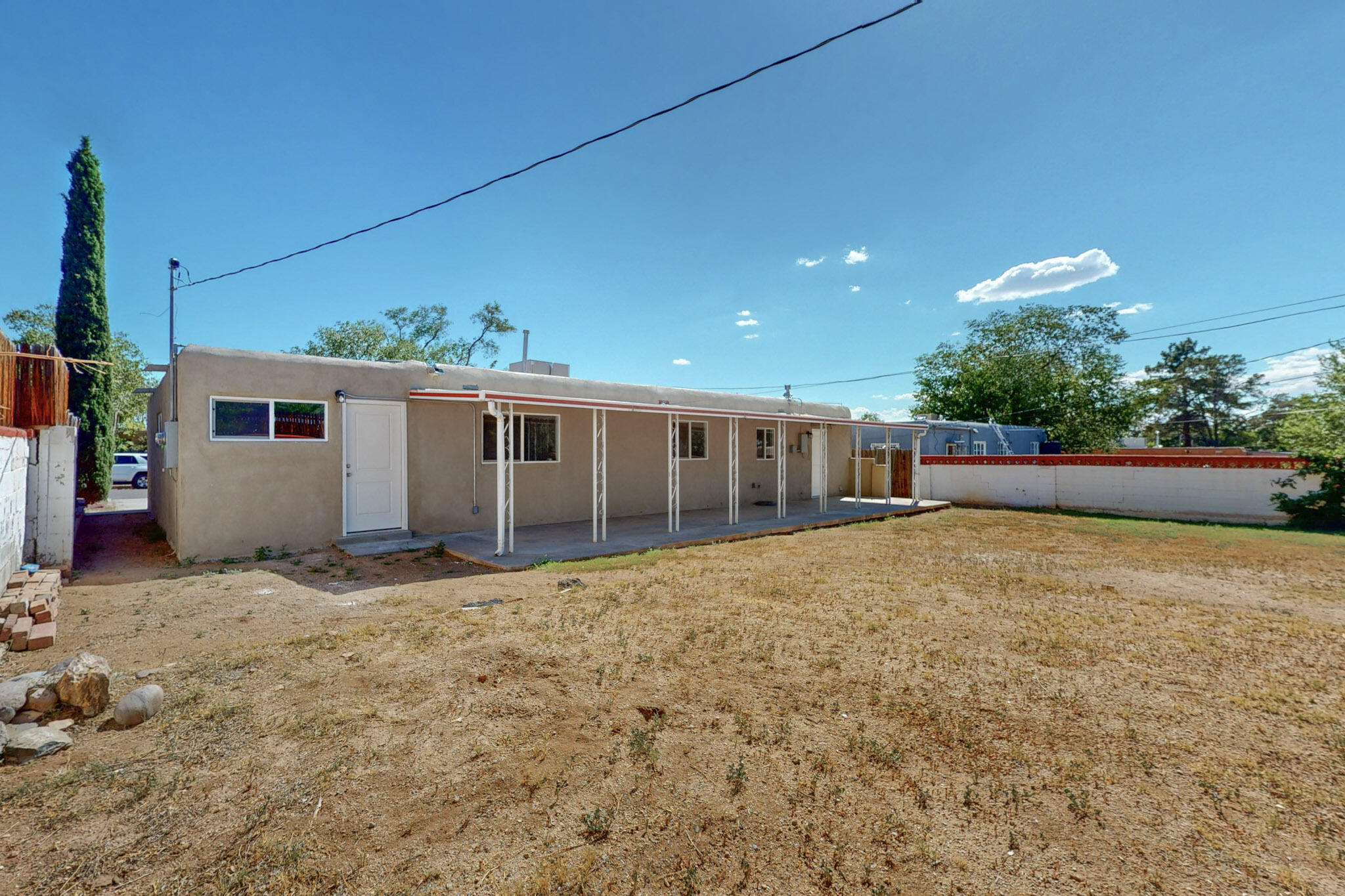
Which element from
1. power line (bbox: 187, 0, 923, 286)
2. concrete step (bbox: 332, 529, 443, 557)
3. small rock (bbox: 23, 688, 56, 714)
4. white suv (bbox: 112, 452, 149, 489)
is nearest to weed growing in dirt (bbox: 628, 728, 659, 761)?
small rock (bbox: 23, 688, 56, 714)

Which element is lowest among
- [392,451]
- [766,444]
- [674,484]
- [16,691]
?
[16,691]

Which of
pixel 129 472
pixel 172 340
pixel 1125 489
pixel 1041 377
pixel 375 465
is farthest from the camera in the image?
pixel 1041 377

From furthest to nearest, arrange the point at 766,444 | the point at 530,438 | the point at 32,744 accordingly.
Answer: the point at 766,444 < the point at 530,438 < the point at 32,744

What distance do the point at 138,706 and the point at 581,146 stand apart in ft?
20.7

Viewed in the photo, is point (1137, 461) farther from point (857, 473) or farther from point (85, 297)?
point (85, 297)

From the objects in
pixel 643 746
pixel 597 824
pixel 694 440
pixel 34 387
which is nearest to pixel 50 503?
pixel 34 387

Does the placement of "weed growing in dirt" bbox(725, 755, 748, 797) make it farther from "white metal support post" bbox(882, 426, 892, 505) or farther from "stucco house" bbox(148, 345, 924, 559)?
"white metal support post" bbox(882, 426, 892, 505)

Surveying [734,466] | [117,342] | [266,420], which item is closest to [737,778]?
[266,420]

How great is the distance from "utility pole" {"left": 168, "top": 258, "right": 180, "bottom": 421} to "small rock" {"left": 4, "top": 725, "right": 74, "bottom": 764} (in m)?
5.90

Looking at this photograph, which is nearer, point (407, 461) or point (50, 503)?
point (50, 503)

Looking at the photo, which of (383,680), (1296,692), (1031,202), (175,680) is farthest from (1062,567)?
(1031,202)

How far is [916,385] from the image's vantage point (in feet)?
96.4

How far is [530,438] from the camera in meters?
10.3

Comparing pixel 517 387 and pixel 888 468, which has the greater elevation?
pixel 517 387
